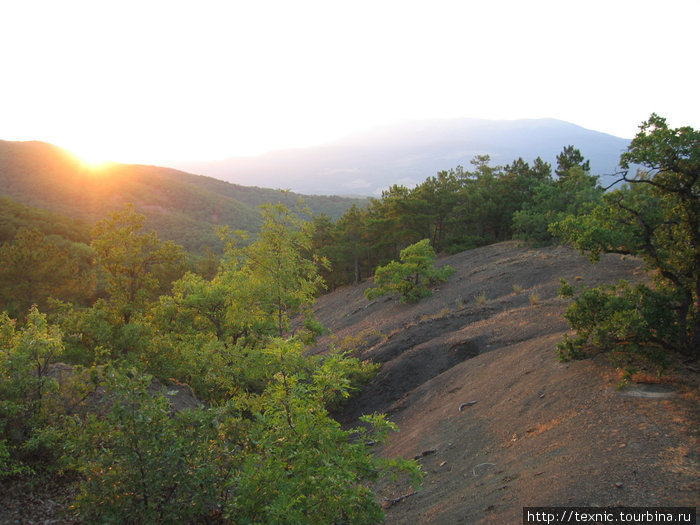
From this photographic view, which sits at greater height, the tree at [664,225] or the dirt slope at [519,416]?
the tree at [664,225]

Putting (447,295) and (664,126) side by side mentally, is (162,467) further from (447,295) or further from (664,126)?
(447,295)

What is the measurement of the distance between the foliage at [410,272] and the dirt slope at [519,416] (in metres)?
4.50

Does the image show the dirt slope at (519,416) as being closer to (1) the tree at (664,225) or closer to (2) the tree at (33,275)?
(1) the tree at (664,225)

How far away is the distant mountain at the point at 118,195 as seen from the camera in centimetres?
6669

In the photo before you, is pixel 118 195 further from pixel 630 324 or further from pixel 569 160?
pixel 630 324

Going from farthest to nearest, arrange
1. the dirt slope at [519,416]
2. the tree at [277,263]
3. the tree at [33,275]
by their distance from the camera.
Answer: the tree at [33,275]
the tree at [277,263]
the dirt slope at [519,416]

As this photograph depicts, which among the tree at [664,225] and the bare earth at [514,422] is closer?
the bare earth at [514,422]

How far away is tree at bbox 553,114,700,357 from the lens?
7.77m

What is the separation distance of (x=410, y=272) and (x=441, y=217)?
17.0m

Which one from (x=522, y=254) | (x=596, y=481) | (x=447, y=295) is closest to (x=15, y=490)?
(x=596, y=481)

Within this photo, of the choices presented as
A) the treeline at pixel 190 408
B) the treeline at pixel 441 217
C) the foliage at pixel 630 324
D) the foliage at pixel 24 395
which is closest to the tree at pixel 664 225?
the foliage at pixel 630 324

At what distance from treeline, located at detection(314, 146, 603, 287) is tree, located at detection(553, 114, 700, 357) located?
24600 millimetres

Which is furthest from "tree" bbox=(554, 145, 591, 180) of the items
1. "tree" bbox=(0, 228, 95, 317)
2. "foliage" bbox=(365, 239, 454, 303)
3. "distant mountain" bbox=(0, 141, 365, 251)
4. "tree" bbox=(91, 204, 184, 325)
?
"tree" bbox=(0, 228, 95, 317)

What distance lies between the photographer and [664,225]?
8.68 metres
